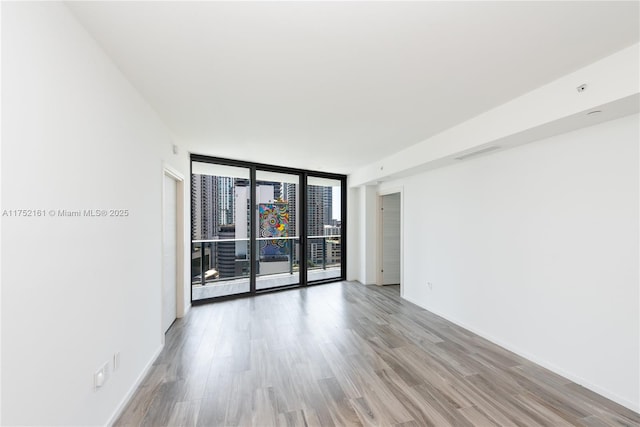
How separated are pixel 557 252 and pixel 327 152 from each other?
10.1 feet

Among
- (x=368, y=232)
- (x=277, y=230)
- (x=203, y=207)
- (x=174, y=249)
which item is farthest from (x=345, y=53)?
(x=368, y=232)

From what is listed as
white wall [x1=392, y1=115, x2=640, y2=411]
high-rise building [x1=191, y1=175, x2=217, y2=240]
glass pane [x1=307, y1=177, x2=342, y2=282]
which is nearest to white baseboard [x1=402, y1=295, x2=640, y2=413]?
white wall [x1=392, y1=115, x2=640, y2=411]

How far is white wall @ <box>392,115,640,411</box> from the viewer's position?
6.77 feet

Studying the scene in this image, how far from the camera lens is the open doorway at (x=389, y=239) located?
5.85 meters

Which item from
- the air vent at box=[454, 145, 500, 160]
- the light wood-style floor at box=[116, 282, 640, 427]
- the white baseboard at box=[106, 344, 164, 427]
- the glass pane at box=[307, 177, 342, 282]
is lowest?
the light wood-style floor at box=[116, 282, 640, 427]

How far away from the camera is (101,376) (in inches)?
65.2

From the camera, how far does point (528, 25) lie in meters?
1.49

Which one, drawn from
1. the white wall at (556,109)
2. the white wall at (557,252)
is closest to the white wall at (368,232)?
the white wall at (557,252)

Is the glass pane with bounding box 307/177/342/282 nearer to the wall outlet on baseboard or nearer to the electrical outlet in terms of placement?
the wall outlet on baseboard

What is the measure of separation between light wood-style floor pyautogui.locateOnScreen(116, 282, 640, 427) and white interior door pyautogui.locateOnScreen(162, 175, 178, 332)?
0.29m

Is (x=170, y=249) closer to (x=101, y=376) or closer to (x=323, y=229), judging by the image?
(x=101, y=376)

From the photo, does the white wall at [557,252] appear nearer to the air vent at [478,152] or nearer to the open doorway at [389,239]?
the air vent at [478,152]

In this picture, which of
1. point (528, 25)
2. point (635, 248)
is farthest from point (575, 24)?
point (635, 248)

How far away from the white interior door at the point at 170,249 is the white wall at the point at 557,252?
13.0ft
